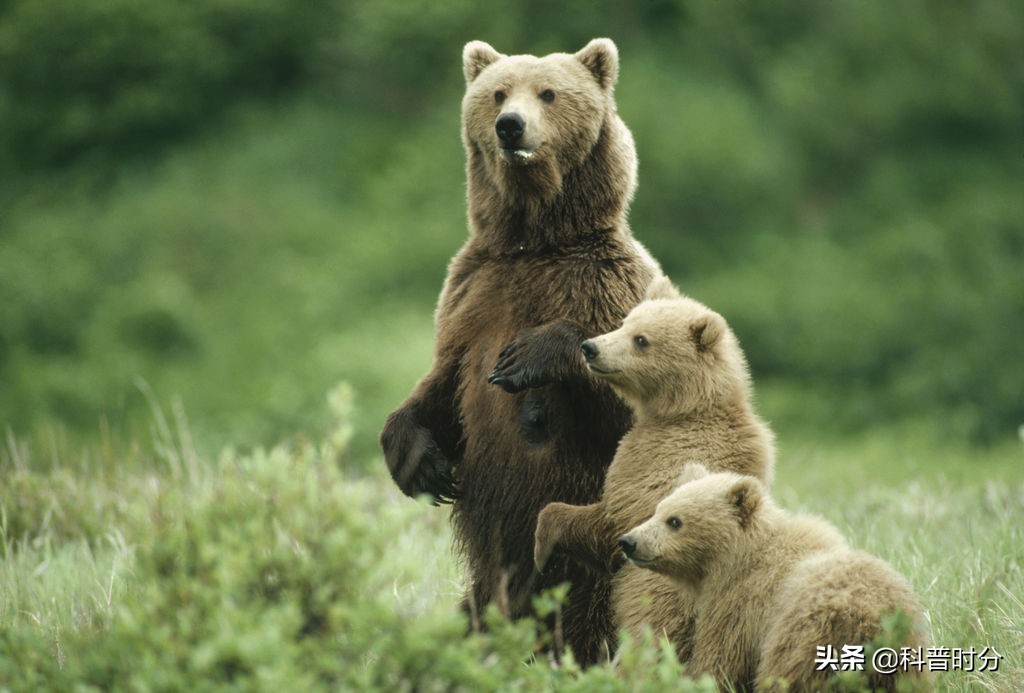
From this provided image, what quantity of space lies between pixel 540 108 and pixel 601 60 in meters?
0.43

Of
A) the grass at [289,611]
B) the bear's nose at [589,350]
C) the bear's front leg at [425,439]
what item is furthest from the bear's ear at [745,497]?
the bear's front leg at [425,439]

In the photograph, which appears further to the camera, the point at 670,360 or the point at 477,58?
the point at 477,58

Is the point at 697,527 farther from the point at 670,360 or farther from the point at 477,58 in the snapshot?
the point at 477,58

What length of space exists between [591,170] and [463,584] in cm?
172

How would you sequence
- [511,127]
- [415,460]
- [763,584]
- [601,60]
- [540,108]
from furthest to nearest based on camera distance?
[601,60]
[415,460]
[540,108]
[511,127]
[763,584]

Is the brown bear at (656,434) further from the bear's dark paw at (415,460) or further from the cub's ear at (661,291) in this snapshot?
the bear's dark paw at (415,460)

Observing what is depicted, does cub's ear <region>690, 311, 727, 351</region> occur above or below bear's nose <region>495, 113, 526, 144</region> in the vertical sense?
below

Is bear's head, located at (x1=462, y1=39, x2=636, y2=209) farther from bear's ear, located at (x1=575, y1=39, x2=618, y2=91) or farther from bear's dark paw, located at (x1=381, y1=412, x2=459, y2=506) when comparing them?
bear's dark paw, located at (x1=381, y1=412, x2=459, y2=506)

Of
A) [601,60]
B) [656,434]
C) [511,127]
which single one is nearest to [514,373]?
[656,434]

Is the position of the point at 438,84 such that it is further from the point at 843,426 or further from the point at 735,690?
the point at 735,690

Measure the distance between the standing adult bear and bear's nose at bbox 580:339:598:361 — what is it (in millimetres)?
219

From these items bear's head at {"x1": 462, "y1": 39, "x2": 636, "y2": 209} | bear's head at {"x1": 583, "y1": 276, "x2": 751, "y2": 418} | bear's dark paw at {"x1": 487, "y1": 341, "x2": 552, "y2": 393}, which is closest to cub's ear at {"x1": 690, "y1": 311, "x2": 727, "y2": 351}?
bear's head at {"x1": 583, "y1": 276, "x2": 751, "y2": 418}

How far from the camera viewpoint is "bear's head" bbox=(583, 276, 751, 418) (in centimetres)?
407

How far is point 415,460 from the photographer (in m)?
4.68
